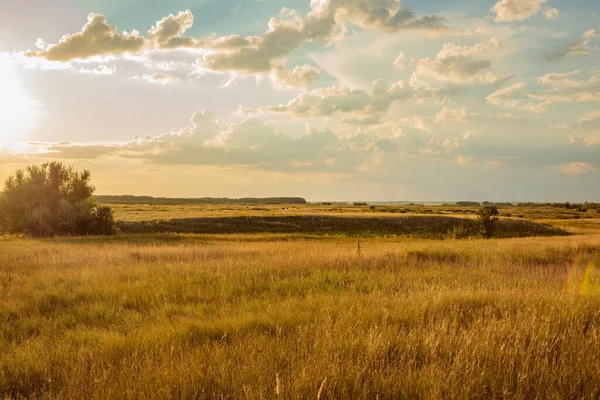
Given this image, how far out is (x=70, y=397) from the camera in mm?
3977

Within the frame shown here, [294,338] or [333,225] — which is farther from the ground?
[294,338]

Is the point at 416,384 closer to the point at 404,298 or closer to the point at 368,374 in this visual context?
the point at 368,374

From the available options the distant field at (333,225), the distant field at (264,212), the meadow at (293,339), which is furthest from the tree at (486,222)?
the distant field at (264,212)

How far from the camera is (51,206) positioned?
3856 cm

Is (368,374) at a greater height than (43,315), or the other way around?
(368,374)

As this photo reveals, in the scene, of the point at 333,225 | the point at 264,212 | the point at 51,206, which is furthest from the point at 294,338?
the point at 264,212

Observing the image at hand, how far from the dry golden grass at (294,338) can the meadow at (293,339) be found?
2 cm

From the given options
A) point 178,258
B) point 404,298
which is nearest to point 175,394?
point 404,298

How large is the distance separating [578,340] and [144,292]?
7.99m

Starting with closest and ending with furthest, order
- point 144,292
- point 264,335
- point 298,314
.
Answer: point 264,335, point 298,314, point 144,292

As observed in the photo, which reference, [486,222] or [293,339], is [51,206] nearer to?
[293,339]

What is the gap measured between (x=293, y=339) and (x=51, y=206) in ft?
135

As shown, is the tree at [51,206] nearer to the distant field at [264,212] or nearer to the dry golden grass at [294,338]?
the distant field at [264,212]

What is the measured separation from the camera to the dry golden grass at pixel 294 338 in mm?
3977
